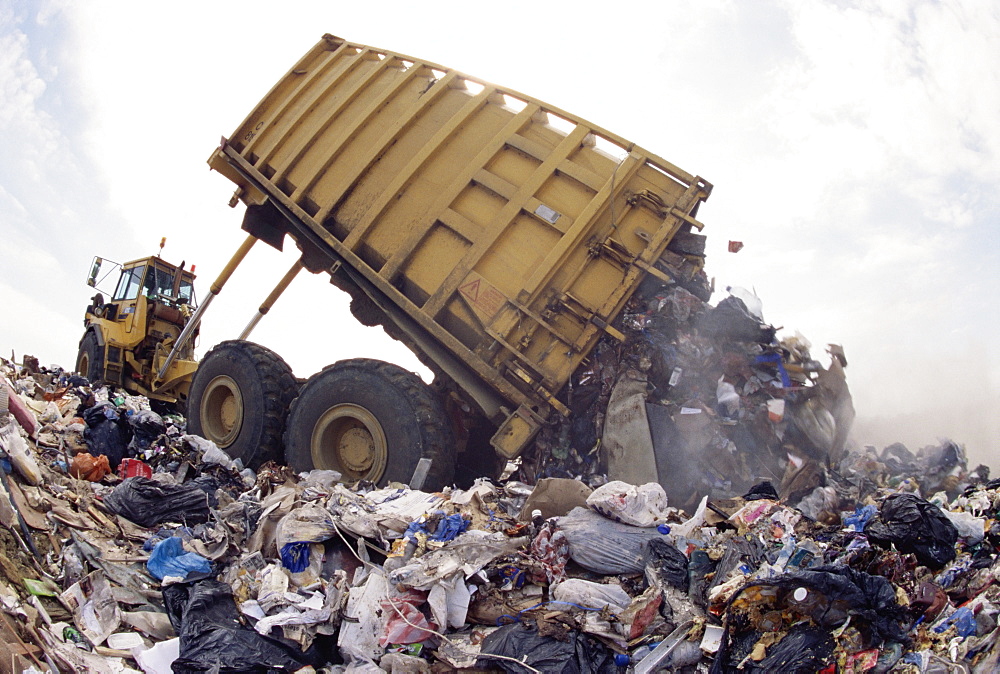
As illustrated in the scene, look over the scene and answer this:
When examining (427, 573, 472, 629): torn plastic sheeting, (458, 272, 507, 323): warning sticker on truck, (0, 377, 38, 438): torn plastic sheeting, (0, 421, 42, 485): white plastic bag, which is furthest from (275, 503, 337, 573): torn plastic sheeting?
(0, 377, 38, 438): torn plastic sheeting

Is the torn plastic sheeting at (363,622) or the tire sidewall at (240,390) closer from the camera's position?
the torn plastic sheeting at (363,622)

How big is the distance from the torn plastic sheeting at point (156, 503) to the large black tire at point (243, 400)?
1.23 metres

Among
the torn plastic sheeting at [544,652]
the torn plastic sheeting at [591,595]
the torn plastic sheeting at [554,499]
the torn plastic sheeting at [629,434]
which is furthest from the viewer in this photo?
the torn plastic sheeting at [629,434]

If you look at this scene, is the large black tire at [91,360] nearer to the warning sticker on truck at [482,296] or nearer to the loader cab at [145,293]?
the loader cab at [145,293]

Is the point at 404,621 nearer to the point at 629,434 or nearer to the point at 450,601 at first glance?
the point at 450,601

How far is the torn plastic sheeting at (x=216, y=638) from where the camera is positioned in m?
2.63

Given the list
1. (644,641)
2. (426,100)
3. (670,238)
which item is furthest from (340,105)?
(644,641)

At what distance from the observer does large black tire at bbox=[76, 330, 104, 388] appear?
9062 millimetres

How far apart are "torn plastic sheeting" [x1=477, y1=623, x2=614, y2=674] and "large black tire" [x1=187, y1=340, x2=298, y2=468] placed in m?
3.22

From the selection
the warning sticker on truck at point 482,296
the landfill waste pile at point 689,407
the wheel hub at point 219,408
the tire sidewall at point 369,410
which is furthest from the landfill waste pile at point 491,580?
the wheel hub at point 219,408

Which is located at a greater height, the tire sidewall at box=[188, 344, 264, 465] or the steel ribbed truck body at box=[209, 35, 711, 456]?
the steel ribbed truck body at box=[209, 35, 711, 456]

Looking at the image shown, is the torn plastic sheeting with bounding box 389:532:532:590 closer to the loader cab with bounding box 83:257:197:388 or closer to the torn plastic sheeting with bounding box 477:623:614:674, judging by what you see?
the torn plastic sheeting with bounding box 477:623:614:674

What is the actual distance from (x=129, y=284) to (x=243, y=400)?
549 centimetres

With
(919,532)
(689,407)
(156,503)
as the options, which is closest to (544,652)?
(919,532)
